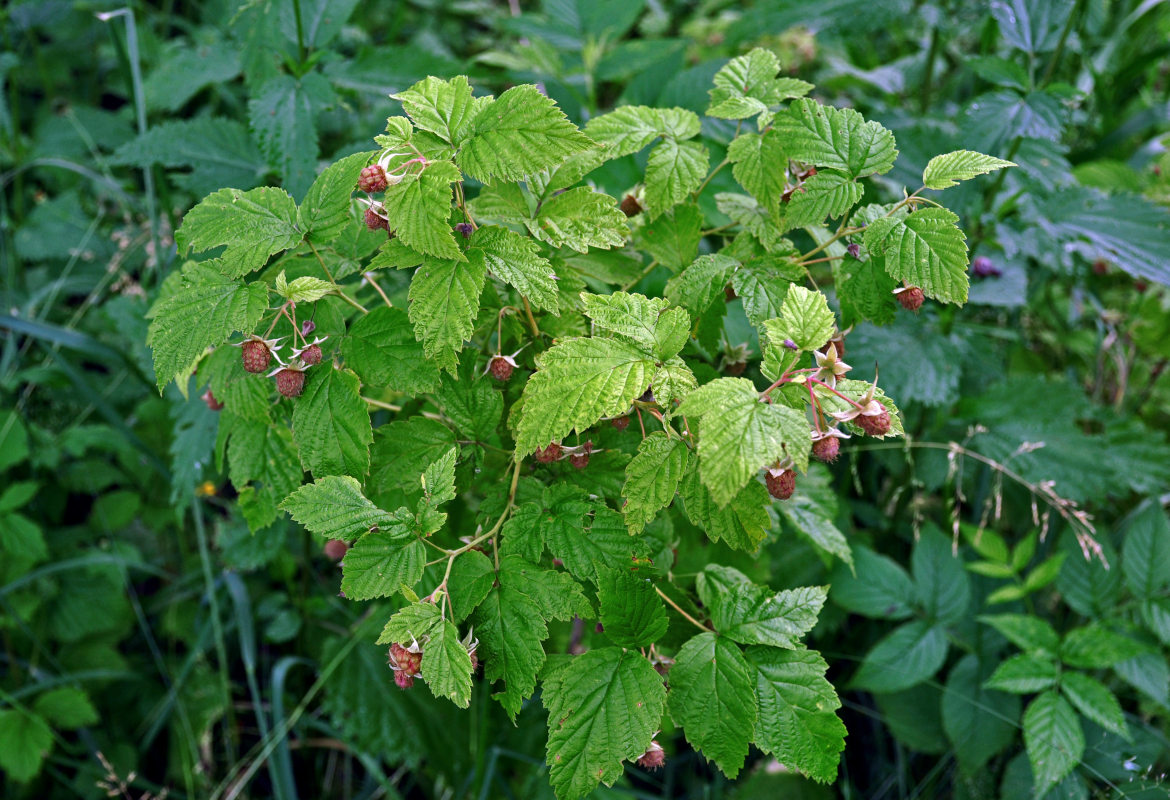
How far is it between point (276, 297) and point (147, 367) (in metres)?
0.98

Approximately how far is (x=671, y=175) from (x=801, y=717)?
775mm

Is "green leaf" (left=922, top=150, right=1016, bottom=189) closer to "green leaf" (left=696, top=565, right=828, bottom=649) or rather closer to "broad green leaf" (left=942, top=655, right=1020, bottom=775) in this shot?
"green leaf" (left=696, top=565, right=828, bottom=649)

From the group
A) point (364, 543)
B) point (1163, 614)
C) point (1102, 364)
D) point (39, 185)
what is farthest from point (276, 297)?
point (39, 185)

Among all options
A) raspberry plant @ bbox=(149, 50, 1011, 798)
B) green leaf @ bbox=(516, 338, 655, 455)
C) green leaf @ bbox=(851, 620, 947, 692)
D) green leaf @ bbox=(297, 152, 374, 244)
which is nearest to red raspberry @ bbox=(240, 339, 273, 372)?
raspberry plant @ bbox=(149, 50, 1011, 798)

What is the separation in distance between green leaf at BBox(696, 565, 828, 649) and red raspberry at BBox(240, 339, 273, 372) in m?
0.70

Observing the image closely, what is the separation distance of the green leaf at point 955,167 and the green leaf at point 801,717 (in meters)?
0.64

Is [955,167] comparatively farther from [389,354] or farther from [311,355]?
[311,355]

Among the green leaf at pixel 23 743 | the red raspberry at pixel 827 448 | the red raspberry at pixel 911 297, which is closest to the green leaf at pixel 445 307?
the red raspberry at pixel 827 448

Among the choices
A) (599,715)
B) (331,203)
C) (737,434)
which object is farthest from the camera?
(331,203)

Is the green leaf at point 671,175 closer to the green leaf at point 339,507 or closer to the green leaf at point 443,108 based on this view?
the green leaf at point 443,108

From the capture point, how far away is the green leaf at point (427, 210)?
976 millimetres

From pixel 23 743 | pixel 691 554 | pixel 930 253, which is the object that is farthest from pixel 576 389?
pixel 23 743

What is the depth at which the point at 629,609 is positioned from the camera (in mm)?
1045

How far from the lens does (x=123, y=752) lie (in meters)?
2.16
